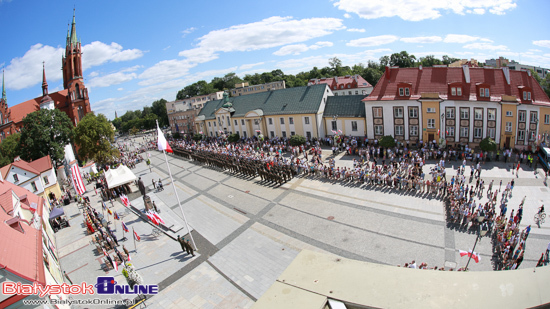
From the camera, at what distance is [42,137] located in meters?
39.8

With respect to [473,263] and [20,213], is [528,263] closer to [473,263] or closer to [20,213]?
[473,263]

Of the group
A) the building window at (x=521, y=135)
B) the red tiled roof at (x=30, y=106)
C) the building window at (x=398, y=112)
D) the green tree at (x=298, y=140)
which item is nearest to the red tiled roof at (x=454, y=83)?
the building window at (x=398, y=112)

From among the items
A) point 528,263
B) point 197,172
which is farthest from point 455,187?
point 197,172

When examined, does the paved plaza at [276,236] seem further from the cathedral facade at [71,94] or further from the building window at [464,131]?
the cathedral facade at [71,94]

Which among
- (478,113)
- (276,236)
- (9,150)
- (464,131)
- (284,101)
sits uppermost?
(284,101)

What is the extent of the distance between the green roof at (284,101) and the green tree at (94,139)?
2076cm

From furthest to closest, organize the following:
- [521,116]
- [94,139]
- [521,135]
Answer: [94,139], [521,135], [521,116]

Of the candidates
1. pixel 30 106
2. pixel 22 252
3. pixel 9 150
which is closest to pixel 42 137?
pixel 9 150

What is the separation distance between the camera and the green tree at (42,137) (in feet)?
131

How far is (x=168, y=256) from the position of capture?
A: 17.6 metres

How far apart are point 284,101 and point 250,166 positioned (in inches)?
688

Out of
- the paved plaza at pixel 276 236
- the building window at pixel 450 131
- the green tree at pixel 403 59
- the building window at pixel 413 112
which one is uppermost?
the green tree at pixel 403 59

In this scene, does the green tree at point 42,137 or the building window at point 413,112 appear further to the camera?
the green tree at point 42,137

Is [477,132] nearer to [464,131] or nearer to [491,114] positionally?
[464,131]
